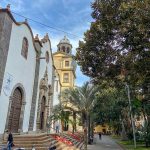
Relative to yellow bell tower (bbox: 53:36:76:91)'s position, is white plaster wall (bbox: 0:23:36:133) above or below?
below

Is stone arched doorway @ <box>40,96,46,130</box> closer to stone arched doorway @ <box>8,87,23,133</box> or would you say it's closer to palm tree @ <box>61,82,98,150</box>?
palm tree @ <box>61,82,98,150</box>

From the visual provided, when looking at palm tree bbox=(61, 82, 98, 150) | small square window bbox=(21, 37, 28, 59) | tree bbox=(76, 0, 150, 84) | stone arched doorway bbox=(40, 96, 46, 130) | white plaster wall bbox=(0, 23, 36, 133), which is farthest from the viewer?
stone arched doorway bbox=(40, 96, 46, 130)

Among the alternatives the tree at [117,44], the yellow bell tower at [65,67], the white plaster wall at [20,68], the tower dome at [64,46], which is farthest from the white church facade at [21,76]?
the tower dome at [64,46]

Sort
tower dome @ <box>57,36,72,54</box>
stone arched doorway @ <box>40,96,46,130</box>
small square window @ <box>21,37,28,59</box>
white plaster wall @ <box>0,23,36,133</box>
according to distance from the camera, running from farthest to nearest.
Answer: tower dome @ <box>57,36,72,54</box> → stone arched doorway @ <box>40,96,46,130</box> → small square window @ <box>21,37,28,59</box> → white plaster wall @ <box>0,23,36,133</box>

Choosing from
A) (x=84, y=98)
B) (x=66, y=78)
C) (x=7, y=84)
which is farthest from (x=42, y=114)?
(x=66, y=78)

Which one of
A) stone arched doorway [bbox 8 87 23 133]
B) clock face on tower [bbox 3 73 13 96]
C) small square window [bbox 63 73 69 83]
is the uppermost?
small square window [bbox 63 73 69 83]

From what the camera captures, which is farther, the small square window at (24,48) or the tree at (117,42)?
the small square window at (24,48)

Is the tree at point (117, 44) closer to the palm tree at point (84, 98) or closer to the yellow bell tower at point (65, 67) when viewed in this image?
the palm tree at point (84, 98)

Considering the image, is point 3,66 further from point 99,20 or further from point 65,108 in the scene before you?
point 65,108

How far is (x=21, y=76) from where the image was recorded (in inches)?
847

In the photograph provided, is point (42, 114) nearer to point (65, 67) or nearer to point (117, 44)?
point (117, 44)

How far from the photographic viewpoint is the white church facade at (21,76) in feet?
60.6

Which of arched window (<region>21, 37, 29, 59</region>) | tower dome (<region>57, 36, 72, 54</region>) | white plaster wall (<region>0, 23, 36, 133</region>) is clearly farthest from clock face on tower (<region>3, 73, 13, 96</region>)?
tower dome (<region>57, 36, 72, 54</region>)

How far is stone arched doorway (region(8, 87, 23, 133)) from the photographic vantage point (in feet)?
66.7
